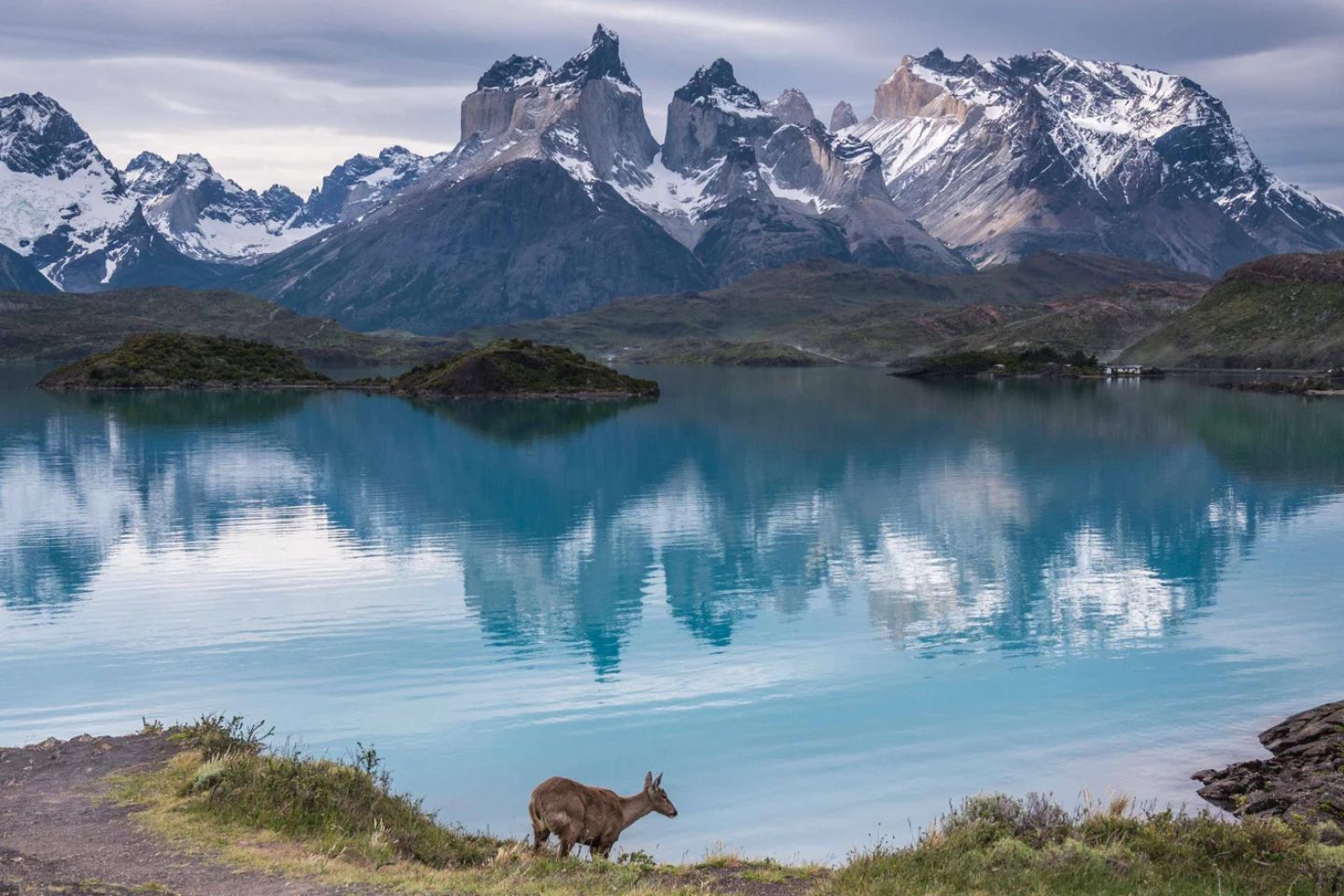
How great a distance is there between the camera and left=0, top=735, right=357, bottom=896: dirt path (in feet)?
59.1

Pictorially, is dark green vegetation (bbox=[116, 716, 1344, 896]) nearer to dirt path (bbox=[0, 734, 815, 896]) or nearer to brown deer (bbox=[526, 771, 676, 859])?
dirt path (bbox=[0, 734, 815, 896])

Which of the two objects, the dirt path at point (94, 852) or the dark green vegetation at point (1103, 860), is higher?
the dirt path at point (94, 852)

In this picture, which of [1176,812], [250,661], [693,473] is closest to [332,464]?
[693,473]

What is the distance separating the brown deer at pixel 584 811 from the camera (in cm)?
2131

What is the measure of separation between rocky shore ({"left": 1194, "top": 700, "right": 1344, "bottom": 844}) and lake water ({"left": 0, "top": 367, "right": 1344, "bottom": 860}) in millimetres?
957

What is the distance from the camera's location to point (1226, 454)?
111m

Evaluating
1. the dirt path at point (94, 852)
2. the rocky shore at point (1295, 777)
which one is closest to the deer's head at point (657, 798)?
the dirt path at point (94, 852)

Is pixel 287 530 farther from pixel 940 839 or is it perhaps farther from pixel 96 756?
pixel 940 839

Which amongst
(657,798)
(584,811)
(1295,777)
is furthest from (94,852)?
(1295,777)

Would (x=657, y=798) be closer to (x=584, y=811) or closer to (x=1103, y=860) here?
(x=584, y=811)

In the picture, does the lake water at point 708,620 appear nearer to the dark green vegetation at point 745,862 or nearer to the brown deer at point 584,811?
the brown deer at point 584,811

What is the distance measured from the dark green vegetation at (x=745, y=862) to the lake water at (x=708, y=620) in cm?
481

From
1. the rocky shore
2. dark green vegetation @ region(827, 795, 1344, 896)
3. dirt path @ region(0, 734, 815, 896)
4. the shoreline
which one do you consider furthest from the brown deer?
the rocky shore

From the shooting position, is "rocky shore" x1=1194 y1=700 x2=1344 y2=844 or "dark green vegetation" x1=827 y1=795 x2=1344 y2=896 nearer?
"dark green vegetation" x1=827 y1=795 x2=1344 y2=896
